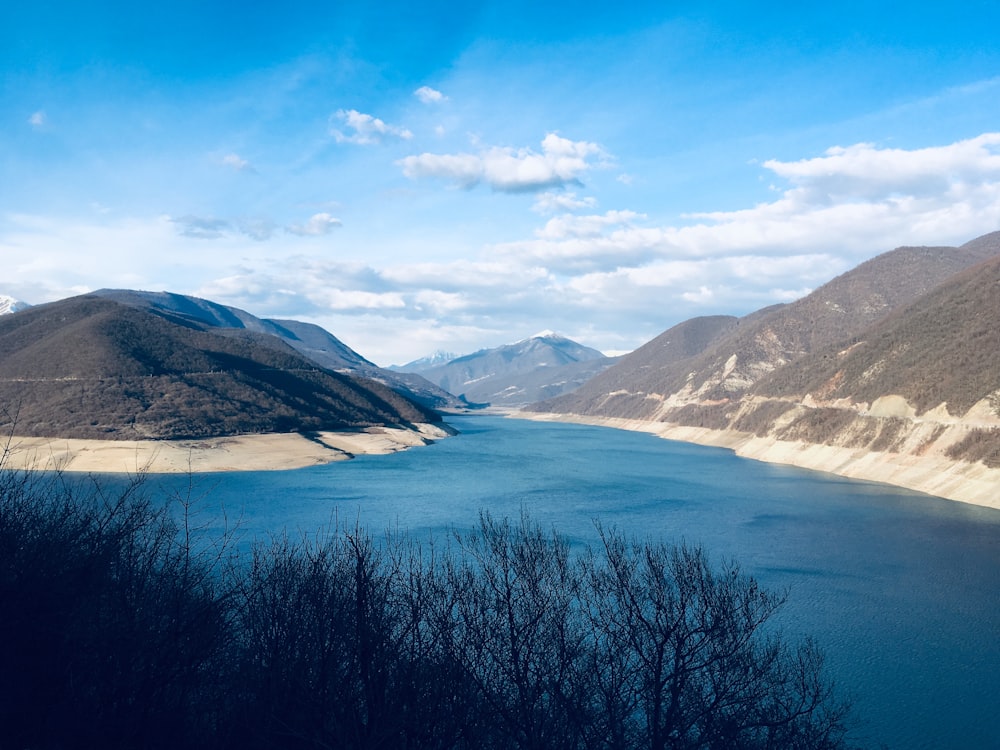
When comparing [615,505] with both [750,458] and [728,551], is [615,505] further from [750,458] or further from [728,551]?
[750,458]

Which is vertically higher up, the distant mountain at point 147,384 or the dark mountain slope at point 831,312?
the dark mountain slope at point 831,312

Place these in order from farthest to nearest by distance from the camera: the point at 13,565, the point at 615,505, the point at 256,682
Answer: the point at 615,505
the point at 256,682
the point at 13,565

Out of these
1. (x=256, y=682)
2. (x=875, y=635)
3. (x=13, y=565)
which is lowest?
(x=875, y=635)

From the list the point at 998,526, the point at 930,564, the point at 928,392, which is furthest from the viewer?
the point at 928,392

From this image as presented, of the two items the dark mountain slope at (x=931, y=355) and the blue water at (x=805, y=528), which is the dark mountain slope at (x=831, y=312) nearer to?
the dark mountain slope at (x=931, y=355)

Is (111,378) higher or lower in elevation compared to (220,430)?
higher

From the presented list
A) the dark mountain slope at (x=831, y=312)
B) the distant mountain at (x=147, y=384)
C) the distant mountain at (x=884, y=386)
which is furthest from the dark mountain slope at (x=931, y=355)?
the distant mountain at (x=147, y=384)

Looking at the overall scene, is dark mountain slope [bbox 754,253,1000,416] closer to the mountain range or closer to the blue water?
the mountain range

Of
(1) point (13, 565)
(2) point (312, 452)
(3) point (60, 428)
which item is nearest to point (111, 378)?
(3) point (60, 428)
